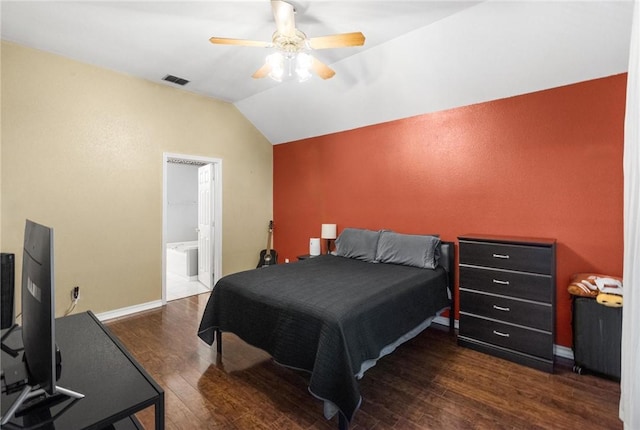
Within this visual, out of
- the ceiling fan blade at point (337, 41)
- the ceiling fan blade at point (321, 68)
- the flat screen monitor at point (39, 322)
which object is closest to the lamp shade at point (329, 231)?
the ceiling fan blade at point (321, 68)

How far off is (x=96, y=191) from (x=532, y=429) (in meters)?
4.53

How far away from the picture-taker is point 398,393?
226cm

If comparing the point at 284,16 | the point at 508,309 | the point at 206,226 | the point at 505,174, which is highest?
the point at 284,16

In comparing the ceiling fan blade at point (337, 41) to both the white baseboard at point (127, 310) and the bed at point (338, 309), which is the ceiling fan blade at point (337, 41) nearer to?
the bed at point (338, 309)

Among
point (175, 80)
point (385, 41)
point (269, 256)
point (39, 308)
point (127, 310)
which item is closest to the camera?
point (39, 308)

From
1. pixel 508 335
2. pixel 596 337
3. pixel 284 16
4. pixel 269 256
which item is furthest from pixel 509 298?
pixel 269 256

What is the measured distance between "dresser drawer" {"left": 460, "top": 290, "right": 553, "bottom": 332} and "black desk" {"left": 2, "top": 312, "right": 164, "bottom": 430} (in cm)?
276

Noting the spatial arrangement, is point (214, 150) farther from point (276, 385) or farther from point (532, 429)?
point (532, 429)

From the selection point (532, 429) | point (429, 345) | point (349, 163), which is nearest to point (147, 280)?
point (349, 163)

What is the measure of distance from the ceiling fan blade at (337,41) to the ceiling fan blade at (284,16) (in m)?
0.18

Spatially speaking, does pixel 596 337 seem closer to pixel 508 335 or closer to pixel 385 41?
pixel 508 335

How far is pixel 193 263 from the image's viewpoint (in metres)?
5.50

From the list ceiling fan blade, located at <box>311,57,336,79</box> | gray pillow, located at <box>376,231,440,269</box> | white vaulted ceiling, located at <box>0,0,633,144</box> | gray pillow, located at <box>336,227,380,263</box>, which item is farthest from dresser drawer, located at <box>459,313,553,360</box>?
ceiling fan blade, located at <box>311,57,336,79</box>

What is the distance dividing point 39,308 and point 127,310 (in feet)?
11.6
